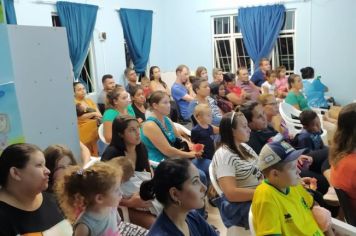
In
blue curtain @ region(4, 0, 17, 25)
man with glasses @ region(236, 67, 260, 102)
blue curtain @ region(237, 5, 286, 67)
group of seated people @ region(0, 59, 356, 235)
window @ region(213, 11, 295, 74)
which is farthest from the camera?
window @ region(213, 11, 295, 74)

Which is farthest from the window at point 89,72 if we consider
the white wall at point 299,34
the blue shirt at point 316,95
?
the blue shirt at point 316,95

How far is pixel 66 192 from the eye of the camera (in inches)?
69.1

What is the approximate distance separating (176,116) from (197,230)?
14.7 ft

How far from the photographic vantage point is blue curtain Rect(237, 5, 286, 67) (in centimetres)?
810

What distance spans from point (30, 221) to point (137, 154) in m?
1.15

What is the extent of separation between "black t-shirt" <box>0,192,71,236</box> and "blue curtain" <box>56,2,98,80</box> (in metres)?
5.02

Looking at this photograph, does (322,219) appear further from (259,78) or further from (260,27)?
(260,27)

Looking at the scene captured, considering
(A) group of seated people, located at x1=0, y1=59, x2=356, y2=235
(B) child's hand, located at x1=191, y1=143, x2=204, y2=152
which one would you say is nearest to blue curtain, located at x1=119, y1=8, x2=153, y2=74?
(A) group of seated people, located at x1=0, y1=59, x2=356, y2=235

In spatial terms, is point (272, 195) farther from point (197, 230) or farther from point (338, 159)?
point (338, 159)

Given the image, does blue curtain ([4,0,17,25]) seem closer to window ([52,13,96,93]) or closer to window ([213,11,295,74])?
window ([52,13,96,93])

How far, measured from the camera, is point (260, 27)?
8273 mm

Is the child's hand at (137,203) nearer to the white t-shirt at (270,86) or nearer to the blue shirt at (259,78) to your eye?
the white t-shirt at (270,86)

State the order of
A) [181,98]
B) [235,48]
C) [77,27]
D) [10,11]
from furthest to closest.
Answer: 1. [235,48]
2. [77,27]
3. [181,98]
4. [10,11]

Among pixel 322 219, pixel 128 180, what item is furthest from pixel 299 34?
pixel 322 219
